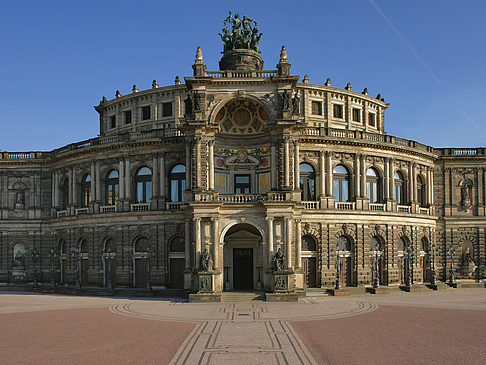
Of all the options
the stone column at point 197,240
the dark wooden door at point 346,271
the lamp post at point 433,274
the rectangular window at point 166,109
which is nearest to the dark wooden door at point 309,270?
the dark wooden door at point 346,271

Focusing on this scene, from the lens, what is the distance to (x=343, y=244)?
1887 inches

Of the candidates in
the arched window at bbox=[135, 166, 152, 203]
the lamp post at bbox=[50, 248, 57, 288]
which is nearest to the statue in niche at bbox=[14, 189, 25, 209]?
the lamp post at bbox=[50, 248, 57, 288]

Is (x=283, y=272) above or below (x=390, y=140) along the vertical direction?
below

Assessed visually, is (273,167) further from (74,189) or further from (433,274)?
(74,189)

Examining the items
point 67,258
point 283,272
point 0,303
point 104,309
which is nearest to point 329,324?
point 283,272

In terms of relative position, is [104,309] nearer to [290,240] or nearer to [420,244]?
[290,240]

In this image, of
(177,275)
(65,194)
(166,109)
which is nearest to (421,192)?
(177,275)

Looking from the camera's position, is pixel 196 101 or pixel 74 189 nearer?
pixel 196 101

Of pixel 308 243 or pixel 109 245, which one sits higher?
pixel 308 243

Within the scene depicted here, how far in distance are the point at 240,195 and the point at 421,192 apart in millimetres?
24419

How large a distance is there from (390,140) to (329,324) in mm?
28183

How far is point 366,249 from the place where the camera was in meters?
48.2

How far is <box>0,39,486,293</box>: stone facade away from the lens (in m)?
42.1

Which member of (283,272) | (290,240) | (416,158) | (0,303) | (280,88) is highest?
(280,88)
